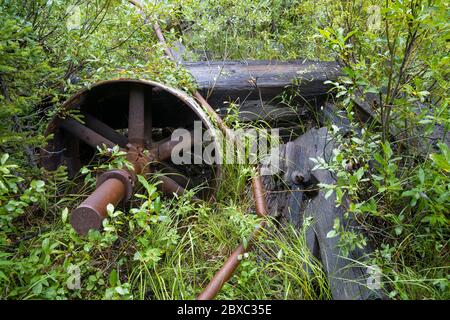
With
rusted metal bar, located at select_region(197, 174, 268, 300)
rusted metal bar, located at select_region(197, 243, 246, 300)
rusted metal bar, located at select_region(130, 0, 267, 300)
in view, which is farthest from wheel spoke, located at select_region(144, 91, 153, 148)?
rusted metal bar, located at select_region(197, 243, 246, 300)

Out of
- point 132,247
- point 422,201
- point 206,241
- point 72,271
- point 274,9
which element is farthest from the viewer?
point 274,9

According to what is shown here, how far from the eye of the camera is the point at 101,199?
6.34 feet

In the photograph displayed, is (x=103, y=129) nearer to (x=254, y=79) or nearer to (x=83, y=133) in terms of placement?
(x=83, y=133)

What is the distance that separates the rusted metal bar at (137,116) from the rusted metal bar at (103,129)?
1.27ft

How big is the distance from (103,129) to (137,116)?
491 mm

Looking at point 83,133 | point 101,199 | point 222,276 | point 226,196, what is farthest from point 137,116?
point 222,276

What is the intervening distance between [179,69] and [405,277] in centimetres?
219

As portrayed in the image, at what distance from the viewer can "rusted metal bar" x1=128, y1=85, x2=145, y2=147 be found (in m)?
2.80

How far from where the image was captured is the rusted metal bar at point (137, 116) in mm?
2801

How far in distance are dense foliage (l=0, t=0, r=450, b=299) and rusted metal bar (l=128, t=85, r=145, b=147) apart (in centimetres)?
18

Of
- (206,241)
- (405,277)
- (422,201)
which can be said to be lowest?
(206,241)
